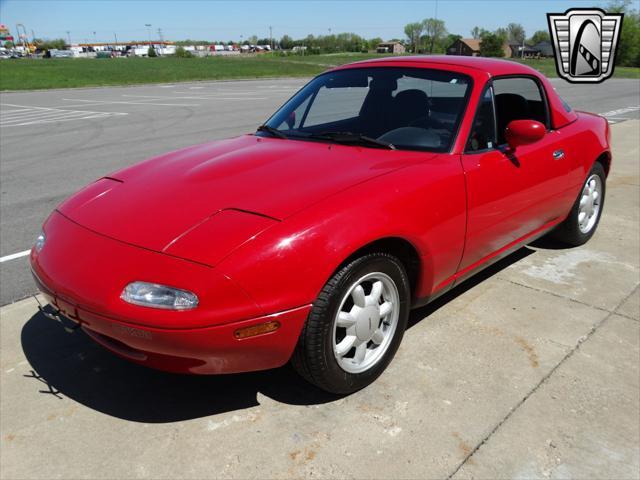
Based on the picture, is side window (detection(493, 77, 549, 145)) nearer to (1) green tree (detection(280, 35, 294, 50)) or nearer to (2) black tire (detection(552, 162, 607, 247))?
(2) black tire (detection(552, 162, 607, 247))

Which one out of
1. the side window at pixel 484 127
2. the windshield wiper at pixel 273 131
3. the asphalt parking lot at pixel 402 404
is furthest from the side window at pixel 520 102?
the windshield wiper at pixel 273 131

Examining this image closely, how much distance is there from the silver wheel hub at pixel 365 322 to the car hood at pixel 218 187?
482 millimetres

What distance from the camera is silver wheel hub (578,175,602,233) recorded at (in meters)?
4.37

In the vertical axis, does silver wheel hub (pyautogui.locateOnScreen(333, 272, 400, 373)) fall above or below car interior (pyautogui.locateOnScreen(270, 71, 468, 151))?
below

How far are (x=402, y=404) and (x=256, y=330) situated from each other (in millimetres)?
869

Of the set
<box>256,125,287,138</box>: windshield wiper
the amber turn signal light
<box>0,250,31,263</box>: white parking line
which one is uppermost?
<box>256,125,287,138</box>: windshield wiper

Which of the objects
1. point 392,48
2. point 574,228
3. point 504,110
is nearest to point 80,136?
point 504,110

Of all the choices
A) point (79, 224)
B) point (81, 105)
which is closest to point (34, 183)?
point (79, 224)

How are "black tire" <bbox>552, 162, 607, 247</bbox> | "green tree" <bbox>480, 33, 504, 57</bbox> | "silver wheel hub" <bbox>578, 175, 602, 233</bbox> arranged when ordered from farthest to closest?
1. "green tree" <bbox>480, 33, 504, 57</bbox>
2. "silver wheel hub" <bbox>578, 175, 602, 233</bbox>
3. "black tire" <bbox>552, 162, 607, 247</bbox>

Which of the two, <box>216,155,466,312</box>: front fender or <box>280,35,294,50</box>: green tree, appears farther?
<box>280,35,294,50</box>: green tree

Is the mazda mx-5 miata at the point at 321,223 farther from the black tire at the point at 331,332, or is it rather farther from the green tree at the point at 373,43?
the green tree at the point at 373,43

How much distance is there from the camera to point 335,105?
3.83m

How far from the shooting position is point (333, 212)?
2.29m

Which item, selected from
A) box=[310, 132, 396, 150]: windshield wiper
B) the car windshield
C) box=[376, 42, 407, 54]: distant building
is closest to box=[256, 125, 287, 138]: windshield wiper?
the car windshield
